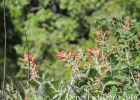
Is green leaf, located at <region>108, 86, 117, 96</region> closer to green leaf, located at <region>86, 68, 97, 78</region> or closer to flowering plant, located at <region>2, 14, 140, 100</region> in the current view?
flowering plant, located at <region>2, 14, 140, 100</region>

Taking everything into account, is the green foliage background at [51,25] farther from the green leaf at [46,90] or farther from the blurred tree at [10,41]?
the green leaf at [46,90]

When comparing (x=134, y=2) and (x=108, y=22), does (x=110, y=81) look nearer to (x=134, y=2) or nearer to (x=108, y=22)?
(x=108, y=22)

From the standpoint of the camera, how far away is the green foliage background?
926 centimetres

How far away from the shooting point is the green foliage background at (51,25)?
30.4 ft

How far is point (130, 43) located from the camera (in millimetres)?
2309

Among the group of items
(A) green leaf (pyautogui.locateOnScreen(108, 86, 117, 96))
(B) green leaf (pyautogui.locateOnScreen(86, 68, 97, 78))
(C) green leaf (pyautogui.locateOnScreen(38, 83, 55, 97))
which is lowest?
(A) green leaf (pyautogui.locateOnScreen(108, 86, 117, 96))

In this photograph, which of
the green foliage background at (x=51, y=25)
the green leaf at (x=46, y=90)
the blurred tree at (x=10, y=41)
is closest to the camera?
the green leaf at (x=46, y=90)

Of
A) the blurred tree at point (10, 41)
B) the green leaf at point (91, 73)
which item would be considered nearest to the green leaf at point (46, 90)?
the green leaf at point (91, 73)

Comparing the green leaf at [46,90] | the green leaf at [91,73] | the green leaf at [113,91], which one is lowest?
the green leaf at [113,91]

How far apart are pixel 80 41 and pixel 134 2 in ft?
5.73

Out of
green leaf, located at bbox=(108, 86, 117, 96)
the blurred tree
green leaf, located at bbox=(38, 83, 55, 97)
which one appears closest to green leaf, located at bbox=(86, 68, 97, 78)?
green leaf, located at bbox=(108, 86, 117, 96)

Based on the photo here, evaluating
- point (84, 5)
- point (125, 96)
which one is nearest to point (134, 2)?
point (84, 5)

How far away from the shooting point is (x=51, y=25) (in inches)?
394

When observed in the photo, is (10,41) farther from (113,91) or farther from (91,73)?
(113,91)
